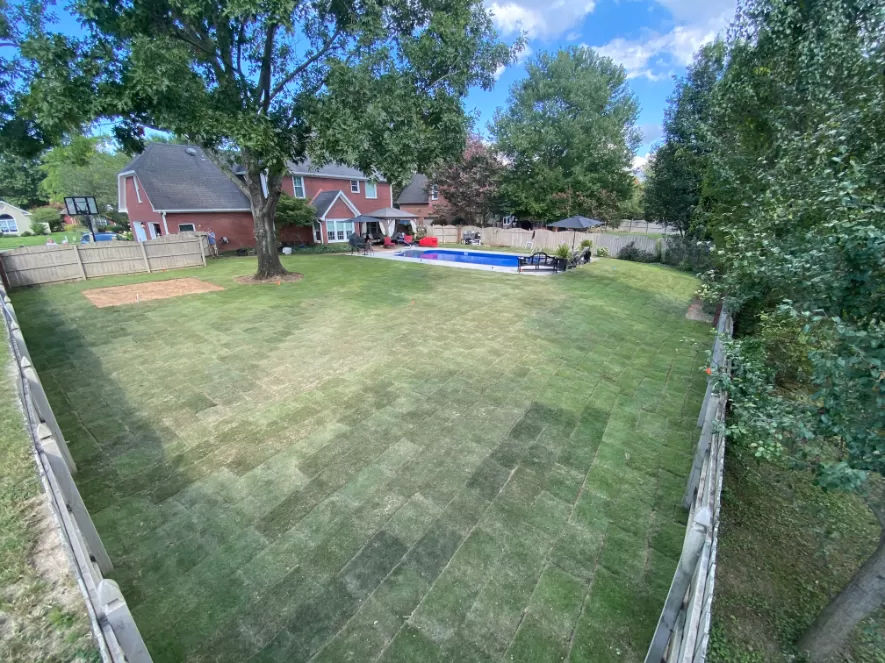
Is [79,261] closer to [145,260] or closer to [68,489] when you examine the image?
[145,260]

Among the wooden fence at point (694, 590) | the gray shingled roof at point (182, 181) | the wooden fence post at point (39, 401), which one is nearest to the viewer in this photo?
the wooden fence at point (694, 590)

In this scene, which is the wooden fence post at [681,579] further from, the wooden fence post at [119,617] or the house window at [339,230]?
the house window at [339,230]

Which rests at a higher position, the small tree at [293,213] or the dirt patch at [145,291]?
the small tree at [293,213]

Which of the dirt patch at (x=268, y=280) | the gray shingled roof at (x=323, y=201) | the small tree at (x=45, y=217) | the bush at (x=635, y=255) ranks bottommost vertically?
the dirt patch at (x=268, y=280)

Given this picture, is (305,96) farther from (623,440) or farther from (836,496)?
(836,496)

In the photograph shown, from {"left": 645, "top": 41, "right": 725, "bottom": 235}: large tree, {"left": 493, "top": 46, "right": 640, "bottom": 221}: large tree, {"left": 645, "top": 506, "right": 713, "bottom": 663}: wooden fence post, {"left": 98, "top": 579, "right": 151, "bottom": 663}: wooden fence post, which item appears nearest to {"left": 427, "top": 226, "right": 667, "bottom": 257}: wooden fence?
{"left": 645, "top": 41, "right": 725, "bottom": 235}: large tree

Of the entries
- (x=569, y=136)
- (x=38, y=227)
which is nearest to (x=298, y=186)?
(x=569, y=136)

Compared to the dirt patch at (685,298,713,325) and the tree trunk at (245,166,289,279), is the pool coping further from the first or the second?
the tree trunk at (245,166,289,279)

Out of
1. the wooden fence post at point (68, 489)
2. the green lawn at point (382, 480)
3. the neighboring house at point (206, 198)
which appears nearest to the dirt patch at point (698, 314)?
the green lawn at point (382, 480)
